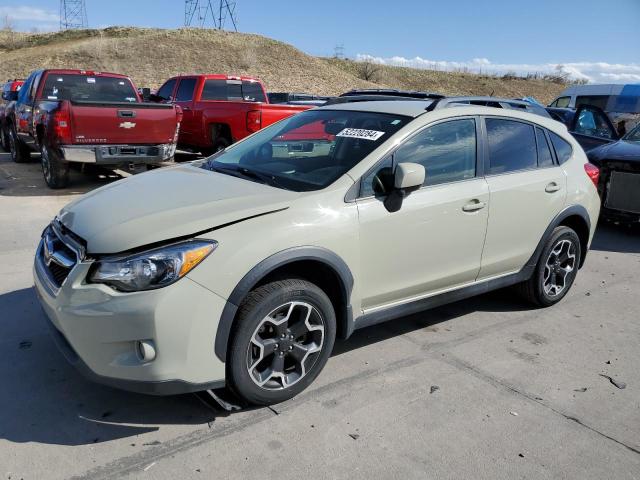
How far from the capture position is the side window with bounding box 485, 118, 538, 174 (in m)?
4.29

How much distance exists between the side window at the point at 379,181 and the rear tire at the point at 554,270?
190 cm

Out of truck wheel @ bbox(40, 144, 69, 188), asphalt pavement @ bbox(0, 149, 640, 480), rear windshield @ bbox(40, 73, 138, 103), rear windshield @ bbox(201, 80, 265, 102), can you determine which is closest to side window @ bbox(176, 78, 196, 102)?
rear windshield @ bbox(201, 80, 265, 102)

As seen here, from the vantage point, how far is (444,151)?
13.1ft

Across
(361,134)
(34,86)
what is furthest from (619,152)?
(34,86)

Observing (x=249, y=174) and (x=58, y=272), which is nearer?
(x=58, y=272)

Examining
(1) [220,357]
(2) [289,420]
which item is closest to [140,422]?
(1) [220,357]

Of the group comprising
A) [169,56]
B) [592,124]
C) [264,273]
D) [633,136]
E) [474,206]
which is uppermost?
[169,56]

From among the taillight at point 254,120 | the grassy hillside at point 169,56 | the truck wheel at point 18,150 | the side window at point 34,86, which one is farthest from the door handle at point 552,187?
the grassy hillside at point 169,56

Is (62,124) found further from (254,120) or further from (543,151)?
(543,151)

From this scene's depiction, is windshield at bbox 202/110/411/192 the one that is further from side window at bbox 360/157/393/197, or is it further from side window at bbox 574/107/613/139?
side window at bbox 574/107/613/139

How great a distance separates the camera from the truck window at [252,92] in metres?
12.9

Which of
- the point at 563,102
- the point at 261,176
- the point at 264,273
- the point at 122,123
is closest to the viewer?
the point at 264,273

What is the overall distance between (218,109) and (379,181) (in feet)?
26.3

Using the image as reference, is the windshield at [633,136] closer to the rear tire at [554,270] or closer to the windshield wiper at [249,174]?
the rear tire at [554,270]
